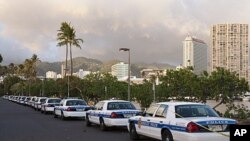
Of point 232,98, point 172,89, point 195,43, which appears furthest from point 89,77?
point 232,98

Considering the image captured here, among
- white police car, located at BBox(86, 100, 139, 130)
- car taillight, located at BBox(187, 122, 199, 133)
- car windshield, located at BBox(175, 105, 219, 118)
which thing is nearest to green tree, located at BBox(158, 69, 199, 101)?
white police car, located at BBox(86, 100, 139, 130)

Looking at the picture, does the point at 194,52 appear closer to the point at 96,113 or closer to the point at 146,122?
the point at 96,113

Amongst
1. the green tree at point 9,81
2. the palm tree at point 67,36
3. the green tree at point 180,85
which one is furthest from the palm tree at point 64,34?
the green tree at point 9,81

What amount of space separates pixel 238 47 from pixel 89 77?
74.8 ft

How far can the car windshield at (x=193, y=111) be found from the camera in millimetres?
13484

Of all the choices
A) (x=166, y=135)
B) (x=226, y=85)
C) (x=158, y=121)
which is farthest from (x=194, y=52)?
(x=166, y=135)

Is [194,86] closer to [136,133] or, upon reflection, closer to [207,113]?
[136,133]

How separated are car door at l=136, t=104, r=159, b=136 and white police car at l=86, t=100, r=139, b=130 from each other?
Answer: 3.80m

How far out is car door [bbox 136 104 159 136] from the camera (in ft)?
49.7

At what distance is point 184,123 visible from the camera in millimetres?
12695

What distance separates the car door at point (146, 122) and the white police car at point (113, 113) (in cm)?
380

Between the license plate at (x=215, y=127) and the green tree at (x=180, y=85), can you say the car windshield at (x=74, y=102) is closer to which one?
the green tree at (x=180, y=85)

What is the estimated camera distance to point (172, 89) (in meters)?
32.2

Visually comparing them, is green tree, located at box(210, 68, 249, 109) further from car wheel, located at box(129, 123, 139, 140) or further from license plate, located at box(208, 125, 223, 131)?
license plate, located at box(208, 125, 223, 131)
